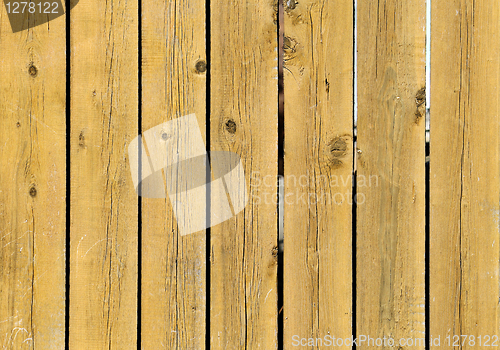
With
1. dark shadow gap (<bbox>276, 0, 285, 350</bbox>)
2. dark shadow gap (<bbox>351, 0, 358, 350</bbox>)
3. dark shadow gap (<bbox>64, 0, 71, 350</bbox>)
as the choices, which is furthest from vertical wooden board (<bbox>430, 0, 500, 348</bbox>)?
dark shadow gap (<bbox>64, 0, 71, 350</bbox>)

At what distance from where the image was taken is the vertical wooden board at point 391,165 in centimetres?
99

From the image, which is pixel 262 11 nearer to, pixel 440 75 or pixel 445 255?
pixel 440 75

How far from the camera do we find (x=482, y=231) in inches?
39.4

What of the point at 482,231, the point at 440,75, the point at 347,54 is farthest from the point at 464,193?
the point at 347,54

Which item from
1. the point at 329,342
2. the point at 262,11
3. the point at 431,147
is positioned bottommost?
the point at 329,342

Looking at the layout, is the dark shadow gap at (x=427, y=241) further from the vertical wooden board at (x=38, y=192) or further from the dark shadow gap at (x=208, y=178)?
the vertical wooden board at (x=38, y=192)

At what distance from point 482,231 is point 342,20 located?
75 cm

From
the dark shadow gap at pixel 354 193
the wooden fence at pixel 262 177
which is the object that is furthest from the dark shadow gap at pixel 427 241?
the dark shadow gap at pixel 354 193

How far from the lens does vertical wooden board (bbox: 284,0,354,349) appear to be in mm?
996

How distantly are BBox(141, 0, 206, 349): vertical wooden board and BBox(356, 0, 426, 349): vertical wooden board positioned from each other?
48 centimetres

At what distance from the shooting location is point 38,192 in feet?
3.33

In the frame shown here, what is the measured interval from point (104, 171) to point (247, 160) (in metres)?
0.43

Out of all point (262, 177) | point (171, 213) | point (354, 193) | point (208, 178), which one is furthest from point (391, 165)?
point (171, 213)

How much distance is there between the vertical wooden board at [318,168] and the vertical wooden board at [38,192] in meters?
0.68
